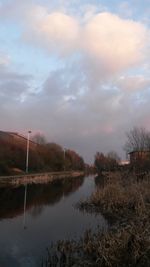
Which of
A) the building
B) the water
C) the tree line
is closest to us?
the water

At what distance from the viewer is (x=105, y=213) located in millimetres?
21594

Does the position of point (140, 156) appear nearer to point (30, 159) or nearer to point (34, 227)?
point (30, 159)

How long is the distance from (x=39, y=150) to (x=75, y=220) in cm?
7628

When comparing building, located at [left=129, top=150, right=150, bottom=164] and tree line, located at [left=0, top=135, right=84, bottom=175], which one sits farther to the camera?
tree line, located at [left=0, top=135, right=84, bottom=175]

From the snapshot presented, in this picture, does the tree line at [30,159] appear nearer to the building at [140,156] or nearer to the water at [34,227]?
the building at [140,156]

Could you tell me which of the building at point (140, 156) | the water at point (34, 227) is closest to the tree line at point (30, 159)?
the building at point (140, 156)

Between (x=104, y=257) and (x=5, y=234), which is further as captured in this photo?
(x=5, y=234)

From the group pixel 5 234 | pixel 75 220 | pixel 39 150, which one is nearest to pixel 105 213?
pixel 75 220

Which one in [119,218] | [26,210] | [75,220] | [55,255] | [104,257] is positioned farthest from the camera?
[26,210]

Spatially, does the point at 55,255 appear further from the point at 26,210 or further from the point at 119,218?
the point at 26,210

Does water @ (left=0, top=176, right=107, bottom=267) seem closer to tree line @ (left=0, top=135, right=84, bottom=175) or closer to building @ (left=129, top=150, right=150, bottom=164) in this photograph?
building @ (left=129, top=150, right=150, bottom=164)

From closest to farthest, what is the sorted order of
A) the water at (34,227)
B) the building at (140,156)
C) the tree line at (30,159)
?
the water at (34,227) → the building at (140,156) → the tree line at (30,159)

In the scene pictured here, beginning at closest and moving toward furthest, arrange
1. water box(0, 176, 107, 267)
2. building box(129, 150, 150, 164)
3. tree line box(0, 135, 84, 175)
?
water box(0, 176, 107, 267) → building box(129, 150, 150, 164) → tree line box(0, 135, 84, 175)

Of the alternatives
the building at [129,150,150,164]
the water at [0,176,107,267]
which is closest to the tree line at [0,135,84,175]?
the building at [129,150,150,164]
